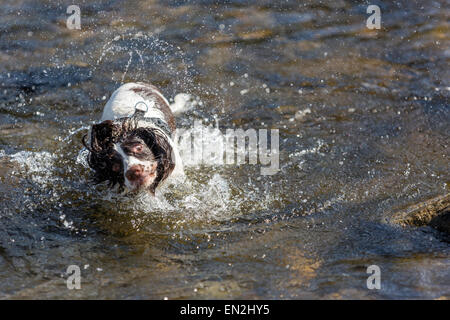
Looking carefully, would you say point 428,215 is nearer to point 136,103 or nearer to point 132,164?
point 132,164

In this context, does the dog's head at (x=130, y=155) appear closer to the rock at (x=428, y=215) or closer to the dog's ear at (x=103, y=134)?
the dog's ear at (x=103, y=134)

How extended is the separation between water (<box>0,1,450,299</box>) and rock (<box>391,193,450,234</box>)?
95 mm

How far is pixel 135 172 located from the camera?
14.3 feet

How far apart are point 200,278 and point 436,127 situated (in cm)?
367

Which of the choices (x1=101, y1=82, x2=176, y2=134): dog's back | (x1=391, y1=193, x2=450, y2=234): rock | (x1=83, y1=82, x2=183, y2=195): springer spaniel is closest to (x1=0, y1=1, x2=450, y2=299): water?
(x1=391, y1=193, x2=450, y2=234): rock

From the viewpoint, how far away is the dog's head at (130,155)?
14.5ft

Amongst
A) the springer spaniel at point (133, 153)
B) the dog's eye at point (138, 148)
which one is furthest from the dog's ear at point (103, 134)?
the dog's eye at point (138, 148)

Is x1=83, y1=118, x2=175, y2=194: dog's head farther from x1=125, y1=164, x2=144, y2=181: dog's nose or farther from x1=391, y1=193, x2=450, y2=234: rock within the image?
x1=391, y1=193, x2=450, y2=234: rock

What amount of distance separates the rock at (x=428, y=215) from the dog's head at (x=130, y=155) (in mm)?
1908

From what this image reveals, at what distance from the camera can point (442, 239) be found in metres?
4.46

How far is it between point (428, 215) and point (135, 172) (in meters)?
2.34

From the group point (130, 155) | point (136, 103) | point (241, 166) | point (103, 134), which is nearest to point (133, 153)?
point (130, 155)
